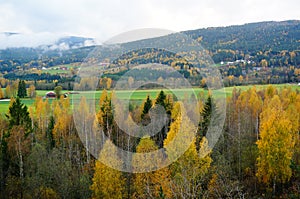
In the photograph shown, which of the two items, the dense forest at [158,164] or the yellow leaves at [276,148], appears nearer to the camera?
the dense forest at [158,164]

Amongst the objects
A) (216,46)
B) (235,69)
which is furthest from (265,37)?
(235,69)

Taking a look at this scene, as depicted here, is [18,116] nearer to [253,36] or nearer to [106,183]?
[106,183]

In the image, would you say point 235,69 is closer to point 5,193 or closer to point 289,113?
point 289,113

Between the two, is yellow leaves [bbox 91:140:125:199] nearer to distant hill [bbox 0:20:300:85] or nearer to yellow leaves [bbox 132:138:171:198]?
yellow leaves [bbox 132:138:171:198]

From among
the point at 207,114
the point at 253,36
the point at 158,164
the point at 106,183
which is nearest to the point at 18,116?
the point at 106,183

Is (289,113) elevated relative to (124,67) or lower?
lower

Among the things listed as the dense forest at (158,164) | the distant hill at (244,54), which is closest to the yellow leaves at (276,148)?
the dense forest at (158,164)

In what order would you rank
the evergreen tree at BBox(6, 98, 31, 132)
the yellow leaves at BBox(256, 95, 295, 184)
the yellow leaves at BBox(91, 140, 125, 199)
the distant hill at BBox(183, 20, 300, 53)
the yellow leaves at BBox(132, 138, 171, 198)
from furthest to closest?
1. the distant hill at BBox(183, 20, 300, 53)
2. the evergreen tree at BBox(6, 98, 31, 132)
3. the yellow leaves at BBox(256, 95, 295, 184)
4. the yellow leaves at BBox(91, 140, 125, 199)
5. the yellow leaves at BBox(132, 138, 171, 198)

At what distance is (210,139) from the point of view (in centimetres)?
3027

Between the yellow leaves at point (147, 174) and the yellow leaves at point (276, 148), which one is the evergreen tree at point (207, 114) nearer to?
the yellow leaves at point (276, 148)

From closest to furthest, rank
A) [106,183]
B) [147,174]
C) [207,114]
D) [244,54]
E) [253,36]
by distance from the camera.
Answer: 1. [106,183]
2. [147,174]
3. [207,114]
4. [244,54]
5. [253,36]

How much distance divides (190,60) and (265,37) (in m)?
124

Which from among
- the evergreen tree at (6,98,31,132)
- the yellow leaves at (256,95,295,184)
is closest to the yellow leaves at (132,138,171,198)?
the yellow leaves at (256,95,295,184)

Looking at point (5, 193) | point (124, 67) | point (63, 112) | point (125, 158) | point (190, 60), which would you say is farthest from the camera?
point (63, 112)
